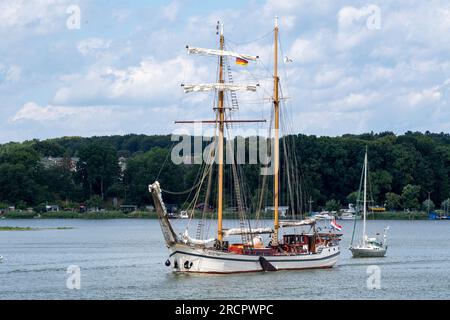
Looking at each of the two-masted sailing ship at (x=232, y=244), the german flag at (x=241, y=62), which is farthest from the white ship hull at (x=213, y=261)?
the german flag at (x=241, y=62)

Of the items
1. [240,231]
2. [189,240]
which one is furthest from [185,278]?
[240,231]

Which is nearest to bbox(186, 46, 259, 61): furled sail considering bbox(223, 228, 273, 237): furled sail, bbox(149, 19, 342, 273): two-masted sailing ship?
bbox(149, 19, 342, 273): two-masted sailing ship

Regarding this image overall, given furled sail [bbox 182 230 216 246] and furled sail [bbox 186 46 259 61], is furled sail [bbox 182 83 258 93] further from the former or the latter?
furled sail [bbox 182 230 216 246]

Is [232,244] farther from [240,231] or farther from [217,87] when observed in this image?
[217,87]

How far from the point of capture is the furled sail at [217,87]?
7912cm

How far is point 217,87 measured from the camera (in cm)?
7912

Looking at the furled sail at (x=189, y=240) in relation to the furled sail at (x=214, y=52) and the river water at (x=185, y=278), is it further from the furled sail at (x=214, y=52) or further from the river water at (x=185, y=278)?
the furled sail at (x=214, y=52)
